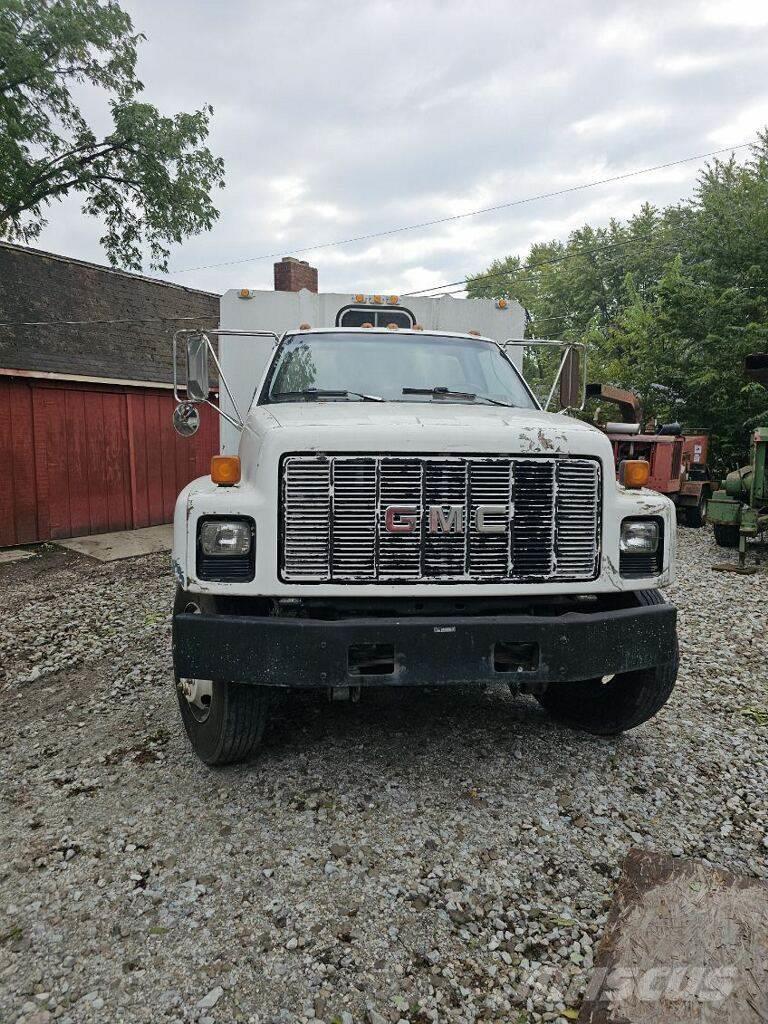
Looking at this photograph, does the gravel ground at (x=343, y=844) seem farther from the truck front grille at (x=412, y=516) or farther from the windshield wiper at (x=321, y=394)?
the windshield wiper at (x=321, y=394)

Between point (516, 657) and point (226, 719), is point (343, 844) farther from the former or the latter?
point (516, 657)

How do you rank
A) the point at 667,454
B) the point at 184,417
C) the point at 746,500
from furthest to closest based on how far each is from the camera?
the point at 667,454
the point at 746,500
the point at 184,417

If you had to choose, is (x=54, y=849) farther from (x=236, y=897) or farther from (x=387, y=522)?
(x=387, y=522)

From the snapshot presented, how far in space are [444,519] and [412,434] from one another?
0.40 meters

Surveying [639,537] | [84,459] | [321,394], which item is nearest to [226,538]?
[321,394]

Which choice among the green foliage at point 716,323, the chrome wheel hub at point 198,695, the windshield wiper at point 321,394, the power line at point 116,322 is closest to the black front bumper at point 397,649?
the chrome wheel hub at point 198,695

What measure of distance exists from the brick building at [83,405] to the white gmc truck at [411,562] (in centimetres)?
924

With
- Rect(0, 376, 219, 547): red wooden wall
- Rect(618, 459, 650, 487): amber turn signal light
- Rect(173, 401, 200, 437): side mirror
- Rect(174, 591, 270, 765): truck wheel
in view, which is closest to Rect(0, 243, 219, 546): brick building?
Rect(0, 376, 219, 547): red wooden wall

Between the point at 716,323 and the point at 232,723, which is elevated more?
the point at 716,323

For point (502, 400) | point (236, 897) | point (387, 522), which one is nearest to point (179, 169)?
point (502, 400)

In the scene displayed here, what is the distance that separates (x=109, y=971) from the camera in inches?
86.2

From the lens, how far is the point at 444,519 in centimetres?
301

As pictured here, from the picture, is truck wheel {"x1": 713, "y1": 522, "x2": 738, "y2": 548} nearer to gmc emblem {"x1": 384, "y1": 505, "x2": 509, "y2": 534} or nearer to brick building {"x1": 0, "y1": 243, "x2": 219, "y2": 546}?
gmc emblem {"x1": 384, "y1": 505, "x2": 509, "y2": 534}

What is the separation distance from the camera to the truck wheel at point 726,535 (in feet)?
33.7
